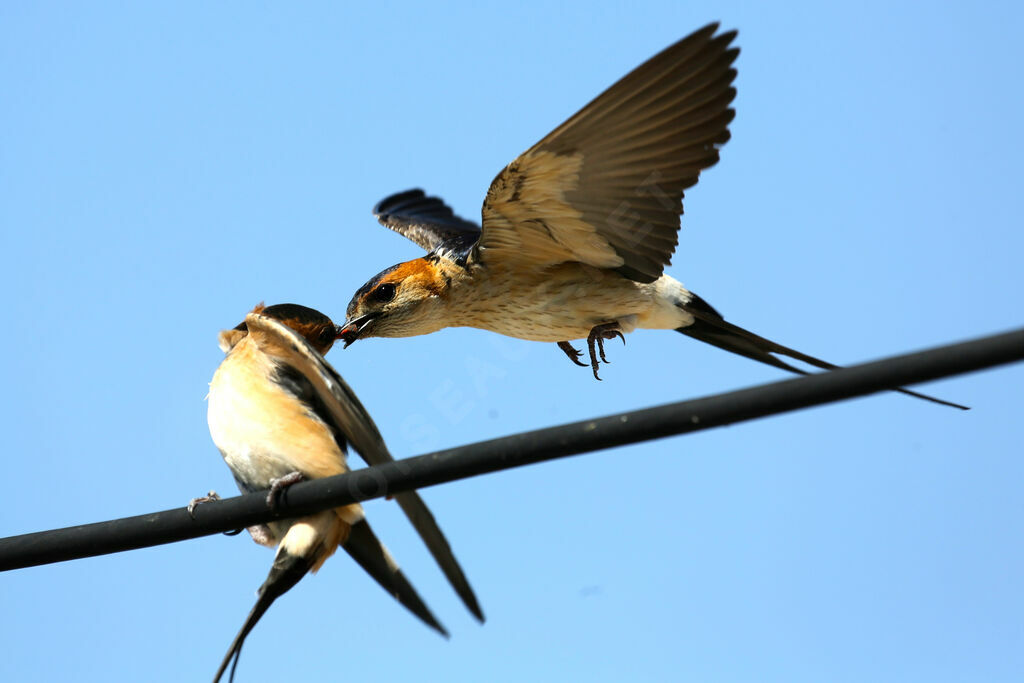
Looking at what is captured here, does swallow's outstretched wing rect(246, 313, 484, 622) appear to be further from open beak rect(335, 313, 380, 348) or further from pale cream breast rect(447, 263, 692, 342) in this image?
pale cream breast rect(447, 263, 692, 342)

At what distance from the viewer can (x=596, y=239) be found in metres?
5.58

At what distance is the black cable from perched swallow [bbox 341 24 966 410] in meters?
2.46

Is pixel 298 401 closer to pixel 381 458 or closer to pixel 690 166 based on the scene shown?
pixel 381 458

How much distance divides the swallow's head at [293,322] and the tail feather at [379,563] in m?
0.94

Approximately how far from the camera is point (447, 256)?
6.25 m

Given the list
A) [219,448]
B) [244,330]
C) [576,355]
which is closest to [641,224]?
[576,355]

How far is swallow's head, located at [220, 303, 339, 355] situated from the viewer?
14.9 ft

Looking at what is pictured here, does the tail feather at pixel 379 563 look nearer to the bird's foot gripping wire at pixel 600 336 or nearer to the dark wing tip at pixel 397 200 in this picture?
the bird's foot gripping wire at pixel 600 336

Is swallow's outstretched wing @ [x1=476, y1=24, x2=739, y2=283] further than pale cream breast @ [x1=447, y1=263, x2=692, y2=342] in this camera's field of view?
No

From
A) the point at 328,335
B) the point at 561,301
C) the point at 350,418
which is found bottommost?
the point at 350,418

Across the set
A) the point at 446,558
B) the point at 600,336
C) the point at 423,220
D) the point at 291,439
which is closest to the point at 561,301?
the point at 600,336

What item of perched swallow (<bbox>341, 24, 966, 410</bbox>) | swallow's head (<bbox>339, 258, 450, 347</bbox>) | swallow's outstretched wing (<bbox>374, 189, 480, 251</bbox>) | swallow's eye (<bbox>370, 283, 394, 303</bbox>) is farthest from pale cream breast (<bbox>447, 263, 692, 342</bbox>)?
swallow's outstretched wing (<bbox>374, 189, 480, 251</bbox>)

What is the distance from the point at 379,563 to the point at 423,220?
5.31m

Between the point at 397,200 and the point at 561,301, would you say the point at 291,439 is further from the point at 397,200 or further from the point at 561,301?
the point at 397,200
